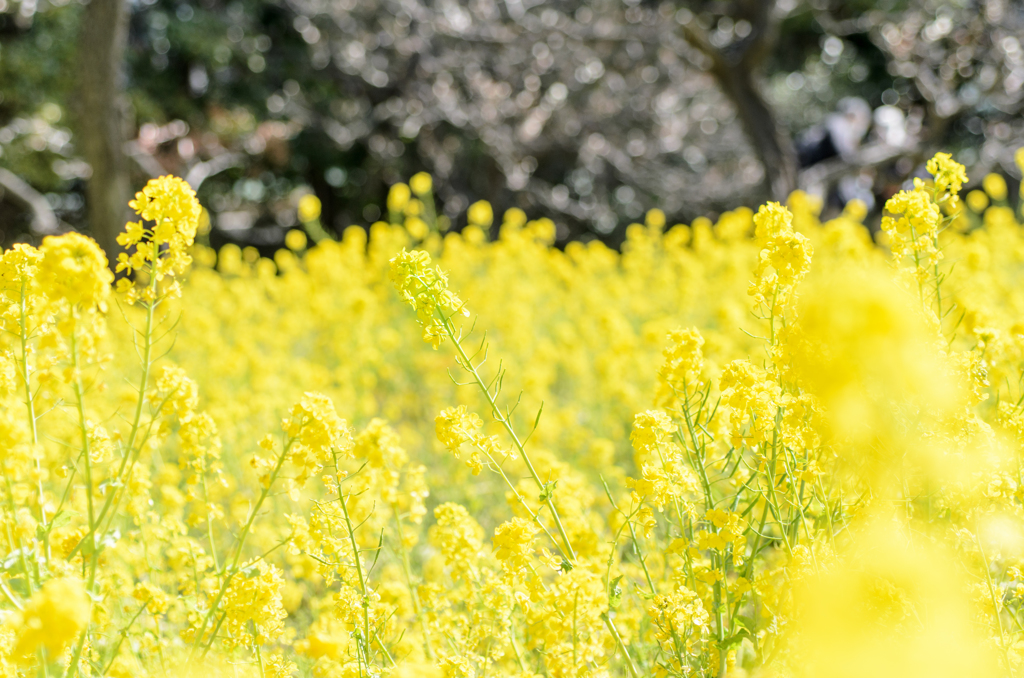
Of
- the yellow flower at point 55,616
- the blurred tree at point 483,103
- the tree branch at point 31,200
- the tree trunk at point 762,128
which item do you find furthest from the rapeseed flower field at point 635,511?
the tree branch at point 31,200

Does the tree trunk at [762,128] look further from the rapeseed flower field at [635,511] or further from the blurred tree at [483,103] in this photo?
the rapeseed flower field at [635,511]

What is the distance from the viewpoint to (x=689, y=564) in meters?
1.43

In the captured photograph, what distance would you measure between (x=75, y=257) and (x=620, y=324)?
10.6 ft

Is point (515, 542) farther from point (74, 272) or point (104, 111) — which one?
point (104, 111)

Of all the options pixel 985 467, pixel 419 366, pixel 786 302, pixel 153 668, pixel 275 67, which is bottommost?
pixel 153 668

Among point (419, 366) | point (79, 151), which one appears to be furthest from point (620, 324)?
point (79, 151)

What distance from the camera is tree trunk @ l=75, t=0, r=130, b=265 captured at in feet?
20.6

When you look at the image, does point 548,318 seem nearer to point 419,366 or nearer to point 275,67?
point 419,366

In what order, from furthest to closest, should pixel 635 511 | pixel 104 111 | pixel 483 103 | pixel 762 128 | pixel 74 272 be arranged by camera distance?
pixel 483 103 → pixel 762 128 → pixel 104 111 → pixel 635 511 → pixel 74 272

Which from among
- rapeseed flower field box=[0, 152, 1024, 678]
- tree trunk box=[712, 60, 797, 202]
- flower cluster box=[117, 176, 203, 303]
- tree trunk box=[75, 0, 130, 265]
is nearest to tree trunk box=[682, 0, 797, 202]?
tree trunk box=[712, 60, 797, 202]

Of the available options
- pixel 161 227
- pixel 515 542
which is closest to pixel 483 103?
pixel 161 227

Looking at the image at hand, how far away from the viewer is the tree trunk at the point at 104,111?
20.6 feet

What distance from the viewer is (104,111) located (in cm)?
655

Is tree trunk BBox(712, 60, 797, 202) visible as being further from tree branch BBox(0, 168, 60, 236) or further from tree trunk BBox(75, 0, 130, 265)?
tree branch BBox(0, 168, 60, 236)
